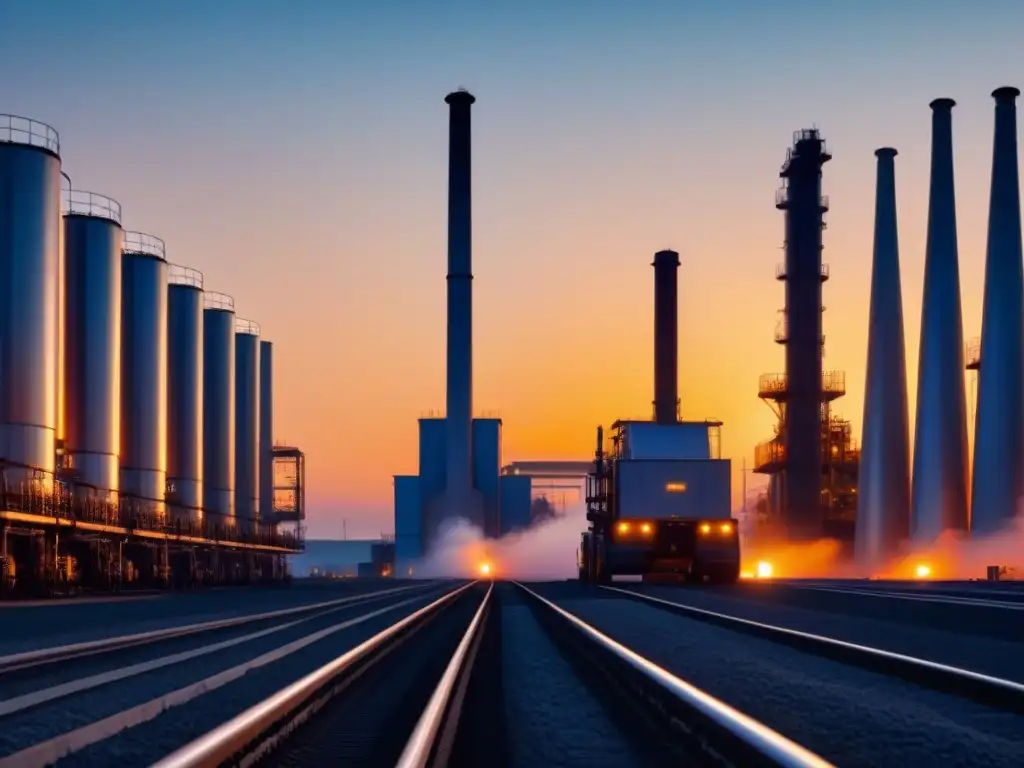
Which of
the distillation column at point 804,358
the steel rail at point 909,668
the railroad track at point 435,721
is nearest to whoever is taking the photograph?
the railroad track at point 435,721

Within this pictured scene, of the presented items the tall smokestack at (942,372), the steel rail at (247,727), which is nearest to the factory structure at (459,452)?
the tall smokestack at (942,372)

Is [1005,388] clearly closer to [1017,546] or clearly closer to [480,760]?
[1017,546]

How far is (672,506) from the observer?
121 feet

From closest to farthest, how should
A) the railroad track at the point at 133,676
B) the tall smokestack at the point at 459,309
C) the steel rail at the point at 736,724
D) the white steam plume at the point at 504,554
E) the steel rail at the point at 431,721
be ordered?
the steel rail at the point at 736,724, the steel rail at the point at 431,721, the railroad track at the point at 133,676, the tall smokestack at the point at 459,309, the white steam plume at the point at 504,554

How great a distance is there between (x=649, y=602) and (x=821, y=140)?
160ft

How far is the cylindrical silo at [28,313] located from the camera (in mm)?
34312

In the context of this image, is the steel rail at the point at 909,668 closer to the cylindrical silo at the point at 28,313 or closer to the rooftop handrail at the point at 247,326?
the cylindrical silo at the point at 28,313

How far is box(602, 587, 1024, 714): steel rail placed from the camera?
8102 millimetres

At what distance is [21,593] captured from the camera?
33.7m

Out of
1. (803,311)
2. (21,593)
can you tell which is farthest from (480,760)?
(803,311)

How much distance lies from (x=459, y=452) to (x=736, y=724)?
69164 millimetres

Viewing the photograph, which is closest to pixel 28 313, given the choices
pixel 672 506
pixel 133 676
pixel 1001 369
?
pixel 672 506

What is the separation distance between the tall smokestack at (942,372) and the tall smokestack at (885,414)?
4.34m

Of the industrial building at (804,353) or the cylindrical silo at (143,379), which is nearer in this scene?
the cylindrical silo at (143,379)
